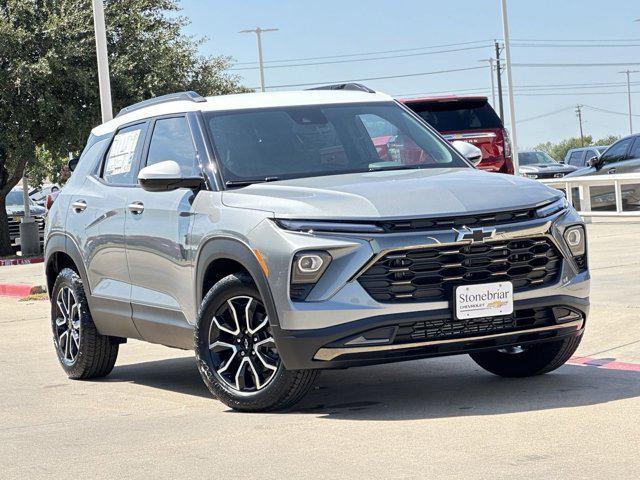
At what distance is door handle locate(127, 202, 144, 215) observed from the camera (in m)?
8.08

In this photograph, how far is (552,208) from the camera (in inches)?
274

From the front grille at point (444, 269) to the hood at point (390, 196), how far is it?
0.20 m

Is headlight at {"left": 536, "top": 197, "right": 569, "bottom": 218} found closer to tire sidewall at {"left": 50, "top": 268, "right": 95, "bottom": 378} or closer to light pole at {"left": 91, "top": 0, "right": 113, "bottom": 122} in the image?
tire sidewall at {"left": 50, "top": 268, "right": 95, "bottom": 378}

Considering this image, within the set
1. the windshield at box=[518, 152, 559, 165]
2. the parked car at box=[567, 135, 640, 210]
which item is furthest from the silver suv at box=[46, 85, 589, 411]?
the windshield at box=[518, 152, 559, 165]

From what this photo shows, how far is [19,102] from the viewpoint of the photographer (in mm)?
30141

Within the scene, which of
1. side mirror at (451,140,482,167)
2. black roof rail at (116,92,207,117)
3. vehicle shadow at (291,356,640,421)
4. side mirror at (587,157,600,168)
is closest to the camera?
vehicle shadow at (291,356,640,421)

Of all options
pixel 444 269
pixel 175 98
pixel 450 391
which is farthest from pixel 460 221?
pixel 175 98

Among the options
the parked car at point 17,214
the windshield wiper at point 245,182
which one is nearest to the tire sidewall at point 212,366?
the windshield wiper at point 245,182

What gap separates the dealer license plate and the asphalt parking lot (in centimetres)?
51

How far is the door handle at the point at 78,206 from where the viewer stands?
894 centimetres

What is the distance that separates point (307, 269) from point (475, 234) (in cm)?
88

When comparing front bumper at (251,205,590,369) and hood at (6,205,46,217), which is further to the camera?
hood at (6,205,46,217)

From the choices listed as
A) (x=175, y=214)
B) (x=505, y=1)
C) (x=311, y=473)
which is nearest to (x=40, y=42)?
(x=505, y=1)

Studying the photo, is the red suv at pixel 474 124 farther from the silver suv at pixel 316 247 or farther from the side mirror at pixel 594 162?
the silver suv at pixel 316 247
